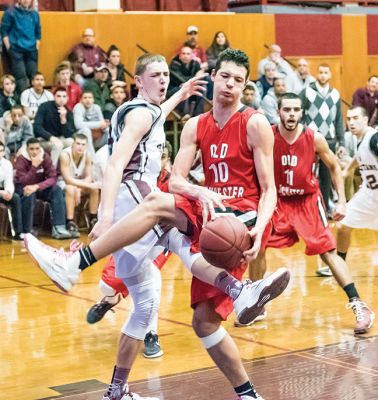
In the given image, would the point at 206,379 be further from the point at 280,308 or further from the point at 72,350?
the point at 280,308

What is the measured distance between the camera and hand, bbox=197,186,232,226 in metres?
4.97

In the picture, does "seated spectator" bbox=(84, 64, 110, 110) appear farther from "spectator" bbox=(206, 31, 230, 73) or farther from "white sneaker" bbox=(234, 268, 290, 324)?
"white sneaker" bbox=(234, 268, 290, 324)

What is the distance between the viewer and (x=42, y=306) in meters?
8.27

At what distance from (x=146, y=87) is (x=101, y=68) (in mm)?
8116

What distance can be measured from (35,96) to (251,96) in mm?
2980

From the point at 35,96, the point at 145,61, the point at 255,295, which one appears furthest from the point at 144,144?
the point at 35,96

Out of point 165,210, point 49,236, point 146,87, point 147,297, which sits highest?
point 146,87

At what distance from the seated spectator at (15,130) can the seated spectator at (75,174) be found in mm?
592

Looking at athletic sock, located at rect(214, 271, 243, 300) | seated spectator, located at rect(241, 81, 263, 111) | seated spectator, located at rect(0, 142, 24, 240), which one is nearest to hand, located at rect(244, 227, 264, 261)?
athletic sock, located at rect(214, 271, 243, 300)

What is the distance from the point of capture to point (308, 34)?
669 inches

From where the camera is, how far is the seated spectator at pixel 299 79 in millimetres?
14875

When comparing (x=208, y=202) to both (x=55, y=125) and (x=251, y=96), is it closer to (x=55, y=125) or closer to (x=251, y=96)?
(x=55, y=125)

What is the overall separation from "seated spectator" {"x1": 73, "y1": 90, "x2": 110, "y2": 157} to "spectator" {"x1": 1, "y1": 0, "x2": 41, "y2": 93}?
88 centimetres

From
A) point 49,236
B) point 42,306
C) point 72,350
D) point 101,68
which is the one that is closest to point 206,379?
point 72,350
